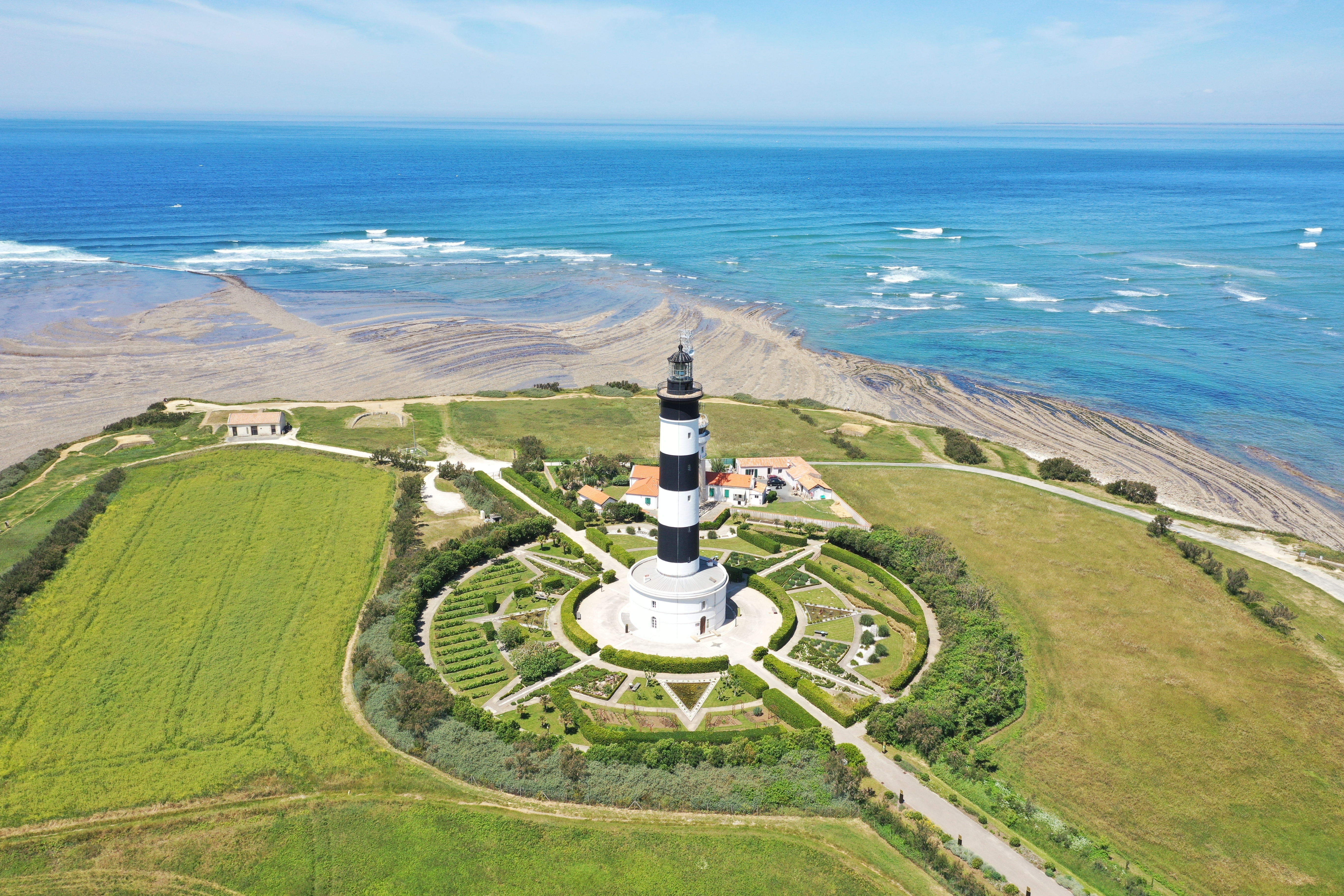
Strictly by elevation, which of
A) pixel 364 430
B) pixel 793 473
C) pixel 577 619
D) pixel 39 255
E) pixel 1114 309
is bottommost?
pixel 577 619

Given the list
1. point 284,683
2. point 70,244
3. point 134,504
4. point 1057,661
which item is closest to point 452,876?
point 284,683

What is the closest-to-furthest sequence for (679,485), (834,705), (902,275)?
(834,705), (679,485), (902,275)

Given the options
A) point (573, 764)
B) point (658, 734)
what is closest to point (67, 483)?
point (573, 764)

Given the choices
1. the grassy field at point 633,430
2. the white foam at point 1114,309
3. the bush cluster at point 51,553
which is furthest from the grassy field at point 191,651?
the white foam at point 1114,309

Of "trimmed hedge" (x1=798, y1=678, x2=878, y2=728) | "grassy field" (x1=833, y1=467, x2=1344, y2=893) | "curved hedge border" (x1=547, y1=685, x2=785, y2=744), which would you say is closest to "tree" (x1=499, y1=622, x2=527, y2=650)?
"curved hedge border" (x1=547, y1=685, x2=785, y2=744)

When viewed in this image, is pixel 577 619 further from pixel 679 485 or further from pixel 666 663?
pixel 679 485

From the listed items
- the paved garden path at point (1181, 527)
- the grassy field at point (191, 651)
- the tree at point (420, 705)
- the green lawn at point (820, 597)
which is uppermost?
the tree at point (420, 705)

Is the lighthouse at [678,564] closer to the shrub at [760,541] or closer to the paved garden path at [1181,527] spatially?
the shrub at [760,541]
